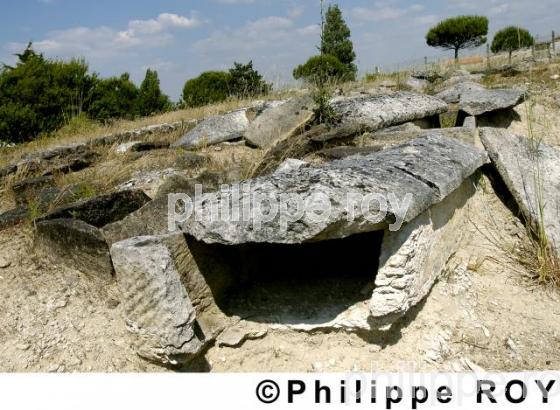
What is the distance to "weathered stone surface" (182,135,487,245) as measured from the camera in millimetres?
2158

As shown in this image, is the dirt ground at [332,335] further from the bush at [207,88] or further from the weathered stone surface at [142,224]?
the bush at [207,88]

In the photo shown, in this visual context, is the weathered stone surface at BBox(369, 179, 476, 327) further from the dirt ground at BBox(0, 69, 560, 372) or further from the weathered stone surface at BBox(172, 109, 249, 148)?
the weathered stone surface at BBox(172, 109, 249, 148)

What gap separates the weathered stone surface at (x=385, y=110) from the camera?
4.71m

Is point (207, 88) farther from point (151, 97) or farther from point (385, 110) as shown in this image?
point (385, 110)

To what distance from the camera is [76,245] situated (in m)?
3.02

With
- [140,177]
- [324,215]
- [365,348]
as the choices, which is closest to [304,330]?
[365,348]

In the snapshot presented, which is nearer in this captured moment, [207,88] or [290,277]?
[290,277]

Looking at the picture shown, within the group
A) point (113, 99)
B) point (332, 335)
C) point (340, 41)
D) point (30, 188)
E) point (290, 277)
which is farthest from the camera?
point (340, 41)

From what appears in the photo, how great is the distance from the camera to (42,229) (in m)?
3.22

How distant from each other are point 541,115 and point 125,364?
213 inches

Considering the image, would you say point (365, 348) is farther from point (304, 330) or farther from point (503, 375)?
point (503, 375)

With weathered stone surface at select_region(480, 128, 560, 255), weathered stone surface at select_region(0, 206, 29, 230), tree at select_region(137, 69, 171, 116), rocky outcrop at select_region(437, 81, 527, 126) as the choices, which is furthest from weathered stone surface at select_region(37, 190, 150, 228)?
tree at select_region(137, 69, 171, 116)

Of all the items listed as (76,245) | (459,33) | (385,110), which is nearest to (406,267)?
(76,245)

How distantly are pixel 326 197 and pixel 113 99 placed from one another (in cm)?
1102
